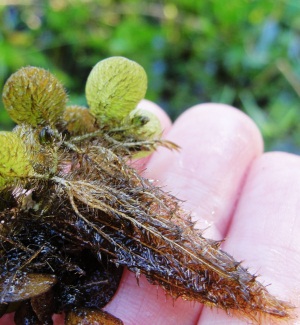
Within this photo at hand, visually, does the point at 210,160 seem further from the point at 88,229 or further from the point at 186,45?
the point at 186,45

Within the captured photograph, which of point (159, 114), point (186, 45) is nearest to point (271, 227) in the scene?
point (159, 114)

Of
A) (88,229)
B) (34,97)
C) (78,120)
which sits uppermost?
(34,97)

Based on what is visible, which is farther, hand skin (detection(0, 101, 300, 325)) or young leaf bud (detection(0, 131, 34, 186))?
hand skin (detection(0, 101, 300, 325))

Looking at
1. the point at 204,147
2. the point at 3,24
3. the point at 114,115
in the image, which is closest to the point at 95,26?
the point at 3,24

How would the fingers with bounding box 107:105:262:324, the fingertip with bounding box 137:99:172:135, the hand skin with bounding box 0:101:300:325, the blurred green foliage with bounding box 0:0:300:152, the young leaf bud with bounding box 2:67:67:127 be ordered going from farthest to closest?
the blurred green foliage with bounding box 0:0:300:152 < the fingertip with bounding box 137:99:172:135 < the fingers with bounding box 107:105:262:324 < the hand skin with bounding box 0:101:300:325 < the young leaf bud with bounding box 2:67:67:127

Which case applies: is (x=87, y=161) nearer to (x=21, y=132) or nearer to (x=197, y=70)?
(x=21, y=132)

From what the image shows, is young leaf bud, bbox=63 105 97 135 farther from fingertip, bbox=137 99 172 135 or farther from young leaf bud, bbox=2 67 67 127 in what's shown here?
fingertip, bbox=137 99 172 135

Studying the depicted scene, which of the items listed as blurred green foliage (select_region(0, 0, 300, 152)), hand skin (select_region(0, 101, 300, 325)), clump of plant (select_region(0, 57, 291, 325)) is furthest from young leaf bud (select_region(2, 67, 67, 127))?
blurred green foliage (select_region(0, 0, 300, 152))

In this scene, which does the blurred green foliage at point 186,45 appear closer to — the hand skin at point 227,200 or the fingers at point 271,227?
the hand skin at point 227,200
